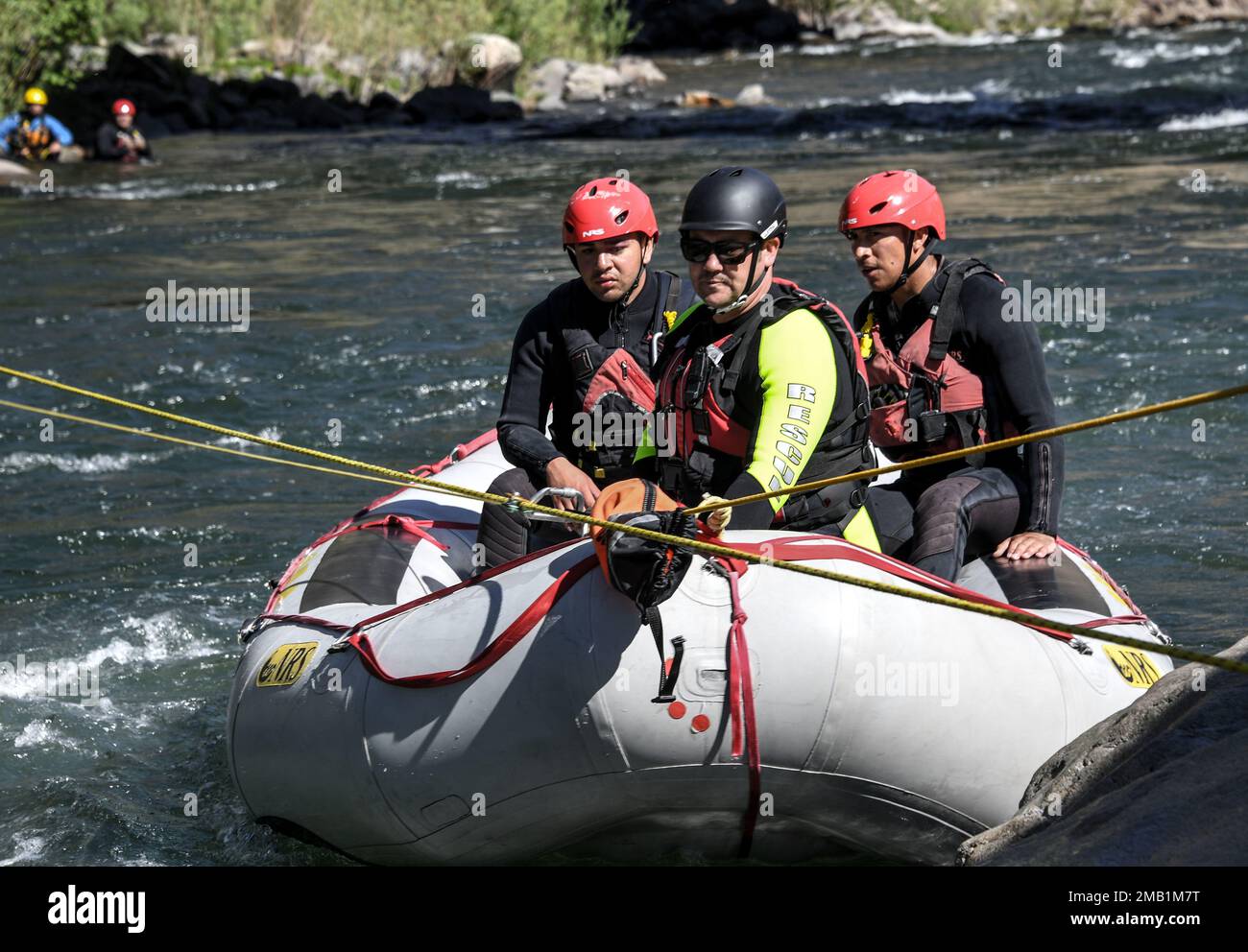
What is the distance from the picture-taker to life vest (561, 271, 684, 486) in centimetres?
470

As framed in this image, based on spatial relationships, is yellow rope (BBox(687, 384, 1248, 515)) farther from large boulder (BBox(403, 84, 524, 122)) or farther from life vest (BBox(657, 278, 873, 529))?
large boulder (BBox(403, 84, 524, 122))

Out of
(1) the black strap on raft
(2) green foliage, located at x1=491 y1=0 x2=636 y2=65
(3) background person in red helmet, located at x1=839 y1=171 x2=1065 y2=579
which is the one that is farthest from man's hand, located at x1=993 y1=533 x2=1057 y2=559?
(2) green foliage, located at x1=491 y1=0 x2=636 y2=65

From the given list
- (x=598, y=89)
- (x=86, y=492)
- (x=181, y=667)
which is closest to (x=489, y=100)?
(x=598, y=89)

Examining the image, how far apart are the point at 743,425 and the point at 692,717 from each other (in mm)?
897

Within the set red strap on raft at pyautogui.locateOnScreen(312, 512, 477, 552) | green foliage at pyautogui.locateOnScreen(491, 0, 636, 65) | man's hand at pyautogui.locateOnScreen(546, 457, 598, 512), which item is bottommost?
red strap on raft at pyautogui.locateOnScreen(312, 512, 477, 552)

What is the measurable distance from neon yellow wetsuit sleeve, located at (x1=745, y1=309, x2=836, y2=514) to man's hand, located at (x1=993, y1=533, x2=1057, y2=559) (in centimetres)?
105

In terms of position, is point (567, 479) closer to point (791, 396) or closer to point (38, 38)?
point (791, 396)

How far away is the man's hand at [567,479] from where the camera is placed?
14.4 ft

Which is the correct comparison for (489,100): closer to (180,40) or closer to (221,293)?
(180,40)

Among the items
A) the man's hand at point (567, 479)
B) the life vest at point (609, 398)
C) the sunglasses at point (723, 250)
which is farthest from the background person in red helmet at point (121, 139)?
the sunglasses at point (723, 250)

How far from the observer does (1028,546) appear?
4.57 metres

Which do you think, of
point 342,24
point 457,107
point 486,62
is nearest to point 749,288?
point 457,107
